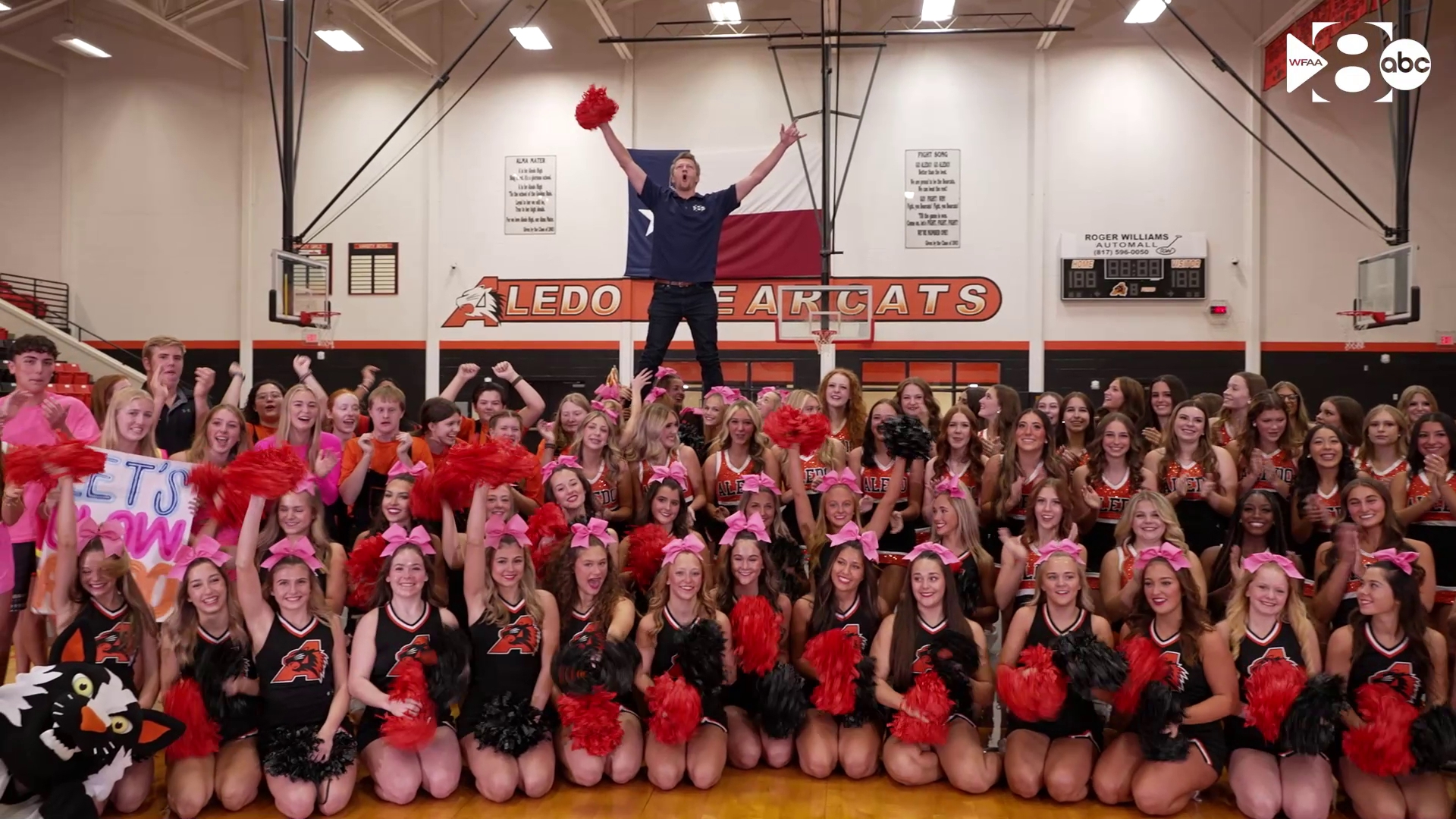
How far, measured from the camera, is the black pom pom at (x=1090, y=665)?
136 inches

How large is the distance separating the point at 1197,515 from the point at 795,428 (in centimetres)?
197

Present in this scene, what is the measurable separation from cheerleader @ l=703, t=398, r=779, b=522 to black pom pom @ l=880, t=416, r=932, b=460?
657 mm

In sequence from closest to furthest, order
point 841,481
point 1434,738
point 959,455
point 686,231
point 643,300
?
point 1434,738 < point 841,481 < point 959,455 < point 686,231 < point 643,300

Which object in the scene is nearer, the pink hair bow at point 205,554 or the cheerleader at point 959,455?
the pink hair bow at point 205,554

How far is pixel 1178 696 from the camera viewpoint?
138 inches

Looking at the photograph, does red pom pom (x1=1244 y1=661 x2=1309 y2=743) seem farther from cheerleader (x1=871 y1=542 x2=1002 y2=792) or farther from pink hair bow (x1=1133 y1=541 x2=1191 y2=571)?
cheerleader (x1=871 y1=542 x2=1002 y2=792)

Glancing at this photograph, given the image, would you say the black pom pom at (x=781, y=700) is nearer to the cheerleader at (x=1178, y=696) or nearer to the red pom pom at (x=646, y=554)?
the red pom pom at (x=646, y=554)

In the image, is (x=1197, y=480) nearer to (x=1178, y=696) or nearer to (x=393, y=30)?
(x=1178, y=696)

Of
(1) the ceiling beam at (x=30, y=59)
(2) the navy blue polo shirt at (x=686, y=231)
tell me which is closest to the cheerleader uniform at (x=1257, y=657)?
(2) the navy blue polo shirt at (x=686, y=231)

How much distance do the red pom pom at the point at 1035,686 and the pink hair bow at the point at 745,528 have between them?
1.05 m

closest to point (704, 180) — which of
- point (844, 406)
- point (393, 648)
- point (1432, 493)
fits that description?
point (844, 406)

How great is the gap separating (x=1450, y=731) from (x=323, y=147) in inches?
524

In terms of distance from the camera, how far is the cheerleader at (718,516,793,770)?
388cm

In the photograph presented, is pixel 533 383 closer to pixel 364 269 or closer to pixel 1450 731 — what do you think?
pixel 364 269
